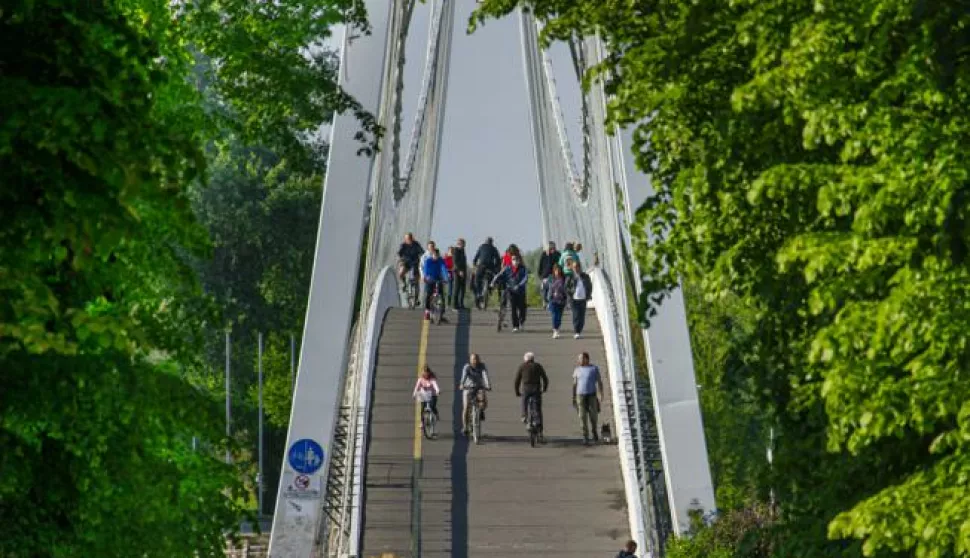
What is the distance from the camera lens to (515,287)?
39.2 m

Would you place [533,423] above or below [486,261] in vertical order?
below

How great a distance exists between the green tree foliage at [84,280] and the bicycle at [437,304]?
24.1m

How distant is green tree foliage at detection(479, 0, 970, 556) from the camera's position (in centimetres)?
1086

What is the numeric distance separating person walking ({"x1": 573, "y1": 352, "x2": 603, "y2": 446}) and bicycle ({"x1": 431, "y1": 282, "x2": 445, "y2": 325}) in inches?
290

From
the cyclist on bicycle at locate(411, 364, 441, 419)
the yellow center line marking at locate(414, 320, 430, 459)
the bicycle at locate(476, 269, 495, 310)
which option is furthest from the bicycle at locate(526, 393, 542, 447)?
the bicycle at locate(476, 269, 495, 310)

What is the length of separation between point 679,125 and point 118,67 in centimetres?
532

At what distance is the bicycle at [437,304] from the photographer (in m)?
38.9

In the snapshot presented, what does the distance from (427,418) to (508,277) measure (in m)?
8.20

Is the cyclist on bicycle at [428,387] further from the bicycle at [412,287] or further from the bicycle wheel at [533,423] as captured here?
the bicycle at [412,287]

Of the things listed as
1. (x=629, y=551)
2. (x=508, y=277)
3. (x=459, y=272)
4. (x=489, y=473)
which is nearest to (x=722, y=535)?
(x=629, y=551)

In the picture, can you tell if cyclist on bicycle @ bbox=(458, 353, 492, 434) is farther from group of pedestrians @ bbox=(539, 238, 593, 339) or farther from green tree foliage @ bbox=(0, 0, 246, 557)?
green tree foliage @ bbox=(0, 0, 246, 557)

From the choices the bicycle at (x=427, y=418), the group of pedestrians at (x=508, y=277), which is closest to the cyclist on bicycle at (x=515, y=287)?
the group of pedestrians at (x=508, y=277)

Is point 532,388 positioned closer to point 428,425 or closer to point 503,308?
point 428,425

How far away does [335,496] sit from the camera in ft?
96.7
